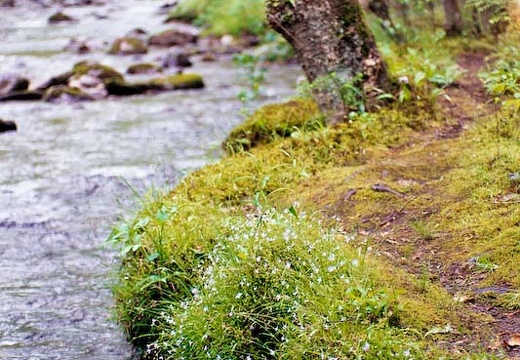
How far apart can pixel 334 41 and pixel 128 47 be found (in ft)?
42.4

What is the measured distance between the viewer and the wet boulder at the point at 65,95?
13.8m

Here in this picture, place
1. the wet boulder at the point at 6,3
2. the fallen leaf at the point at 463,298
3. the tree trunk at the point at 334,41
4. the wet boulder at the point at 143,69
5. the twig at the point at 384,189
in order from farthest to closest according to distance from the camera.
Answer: the wet boulder at the point at 6,3 < the wet boulder at the point at 143,69 < the tree trunk at the point at 334,41 < the twig at the point at 384,189 < the fallen leaf at the point at 463,298

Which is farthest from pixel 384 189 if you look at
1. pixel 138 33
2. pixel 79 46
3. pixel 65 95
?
pixel 138 33

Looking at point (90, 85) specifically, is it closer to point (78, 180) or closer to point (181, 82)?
point (181, 82)

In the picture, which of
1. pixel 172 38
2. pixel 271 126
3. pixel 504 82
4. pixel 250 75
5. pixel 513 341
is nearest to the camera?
pixel 513 341

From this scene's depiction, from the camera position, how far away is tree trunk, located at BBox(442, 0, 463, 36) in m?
11.3

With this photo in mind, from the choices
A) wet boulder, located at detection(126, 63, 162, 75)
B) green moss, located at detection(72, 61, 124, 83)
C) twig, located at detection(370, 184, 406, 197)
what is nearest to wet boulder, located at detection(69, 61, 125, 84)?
green moss, located at detection(72, 61, 124, 83)

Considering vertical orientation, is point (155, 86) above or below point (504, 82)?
A: below

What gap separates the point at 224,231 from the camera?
184 inches

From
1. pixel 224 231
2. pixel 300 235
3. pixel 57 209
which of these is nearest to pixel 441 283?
pixel 300 235

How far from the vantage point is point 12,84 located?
14805mm

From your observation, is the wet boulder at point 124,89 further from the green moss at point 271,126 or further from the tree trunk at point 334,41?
the tree trunk at point 334,41

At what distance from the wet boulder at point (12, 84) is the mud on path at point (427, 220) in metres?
9.88

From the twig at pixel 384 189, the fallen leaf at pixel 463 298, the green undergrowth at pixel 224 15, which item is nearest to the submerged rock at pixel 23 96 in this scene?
the green undergrowth at pixel 224 15
